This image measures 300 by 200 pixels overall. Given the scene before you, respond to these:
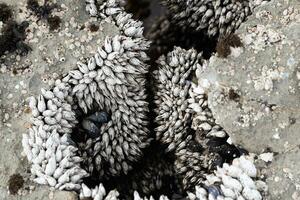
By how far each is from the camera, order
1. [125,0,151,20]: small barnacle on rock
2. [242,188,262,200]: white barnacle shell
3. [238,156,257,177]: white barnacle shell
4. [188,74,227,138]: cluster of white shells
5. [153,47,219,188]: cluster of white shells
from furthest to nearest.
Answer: [125,0,151,20]: small barnacle on rock
[153,47,219,188]: cluster of white shells
[188,74,227,138]: cluster of white shells
[238,156,257,177]: white barnacle shell
[242,188,262,200]: white barnacle shell

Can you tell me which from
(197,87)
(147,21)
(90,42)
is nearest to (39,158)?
(90,42)

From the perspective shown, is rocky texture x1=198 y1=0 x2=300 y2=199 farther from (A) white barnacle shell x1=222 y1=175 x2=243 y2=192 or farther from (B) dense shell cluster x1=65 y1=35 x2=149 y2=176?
(B) dense shell cluster x1=65 y1=35 x2=149 y2=176

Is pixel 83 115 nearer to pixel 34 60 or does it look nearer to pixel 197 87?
pixel 34 60

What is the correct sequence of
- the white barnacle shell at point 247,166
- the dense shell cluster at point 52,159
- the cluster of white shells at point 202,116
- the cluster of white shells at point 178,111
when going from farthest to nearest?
1. the cluster of white shells at point 178,111
2. the cluster of white shells at point 202,116
3. the dense shell cluster at point 52,159
4. the white barnacle shell at point 247,166

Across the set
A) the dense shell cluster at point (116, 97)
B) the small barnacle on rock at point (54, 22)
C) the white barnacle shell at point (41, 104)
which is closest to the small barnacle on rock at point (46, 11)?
the small barnacle on rock at point (54, 22)

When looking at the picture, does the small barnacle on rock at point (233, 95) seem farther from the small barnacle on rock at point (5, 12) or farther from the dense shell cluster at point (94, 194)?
the small barnacle on rock at point (5, 12)

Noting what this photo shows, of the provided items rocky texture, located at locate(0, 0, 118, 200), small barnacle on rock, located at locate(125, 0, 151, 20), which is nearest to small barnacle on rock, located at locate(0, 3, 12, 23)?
rocky texture, located at locate(0, 0, 118, 200)

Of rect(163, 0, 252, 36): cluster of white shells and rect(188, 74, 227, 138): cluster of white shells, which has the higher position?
rect(163, 0, 252, 36): cluster of white shells

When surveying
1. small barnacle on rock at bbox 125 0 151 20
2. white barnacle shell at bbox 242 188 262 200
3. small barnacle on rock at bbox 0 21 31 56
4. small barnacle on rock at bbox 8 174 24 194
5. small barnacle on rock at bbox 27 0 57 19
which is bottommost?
white barnacle shell at bbox 242 188 262 200
